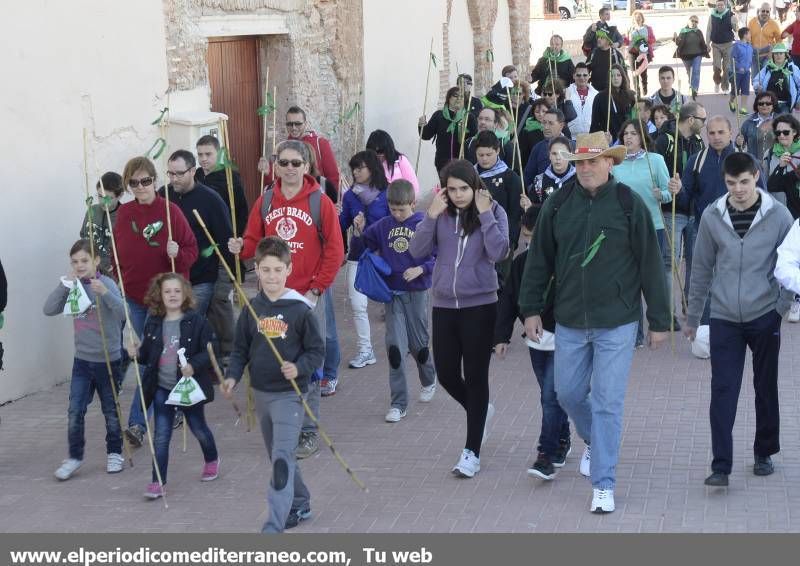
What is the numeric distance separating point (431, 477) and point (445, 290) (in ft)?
3.51

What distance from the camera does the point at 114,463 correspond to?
800cm

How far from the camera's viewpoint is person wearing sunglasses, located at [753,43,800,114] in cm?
1717

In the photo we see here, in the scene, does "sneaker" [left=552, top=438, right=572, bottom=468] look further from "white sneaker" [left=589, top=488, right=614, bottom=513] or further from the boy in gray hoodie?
the boy in gray hoodie

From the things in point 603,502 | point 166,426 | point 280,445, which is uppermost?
point 280,445

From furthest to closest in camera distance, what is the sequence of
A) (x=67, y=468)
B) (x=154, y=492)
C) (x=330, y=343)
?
(x=330, y=343), (x=67, y=468), (x=154, y=492)

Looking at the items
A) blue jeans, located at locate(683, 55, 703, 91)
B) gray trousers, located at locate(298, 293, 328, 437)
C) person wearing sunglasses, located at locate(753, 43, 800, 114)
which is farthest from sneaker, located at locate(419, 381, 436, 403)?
blue jeans, located at locate(683, 55, 703, 91)

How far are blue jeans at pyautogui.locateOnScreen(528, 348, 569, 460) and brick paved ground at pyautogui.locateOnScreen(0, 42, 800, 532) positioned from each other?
7.8 inches

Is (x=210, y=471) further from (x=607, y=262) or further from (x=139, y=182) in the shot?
(x=607, y=262)

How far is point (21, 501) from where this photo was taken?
7.53 meters

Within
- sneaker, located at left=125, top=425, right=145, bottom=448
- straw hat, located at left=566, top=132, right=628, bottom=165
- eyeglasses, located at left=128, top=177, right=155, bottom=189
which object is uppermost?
straw hat, located at left=566, top=132, right=628, bottom=165

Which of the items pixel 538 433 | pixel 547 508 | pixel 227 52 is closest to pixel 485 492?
pixel 547 508

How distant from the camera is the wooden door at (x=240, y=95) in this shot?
12945 mm

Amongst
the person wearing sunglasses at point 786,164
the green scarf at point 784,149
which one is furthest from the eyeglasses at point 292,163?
the green scarf at point 784,149

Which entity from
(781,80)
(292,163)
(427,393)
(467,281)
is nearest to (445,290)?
(467,281)
